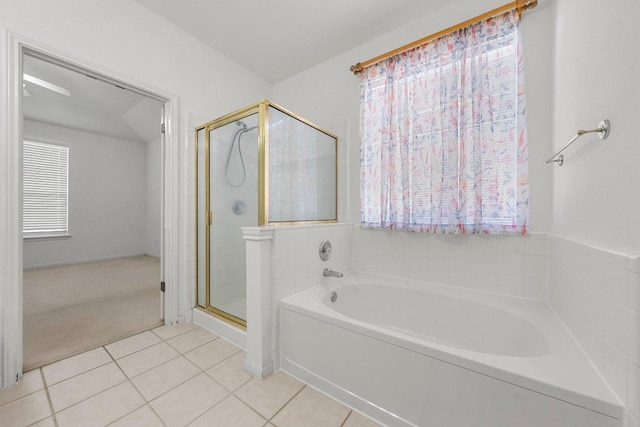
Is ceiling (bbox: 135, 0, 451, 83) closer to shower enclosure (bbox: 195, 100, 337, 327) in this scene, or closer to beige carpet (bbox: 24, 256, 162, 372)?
shower enclosure (bbox: 195, 100, 337, 327)

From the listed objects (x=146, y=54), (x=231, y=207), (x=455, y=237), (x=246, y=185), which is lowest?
(x=455, y=237)

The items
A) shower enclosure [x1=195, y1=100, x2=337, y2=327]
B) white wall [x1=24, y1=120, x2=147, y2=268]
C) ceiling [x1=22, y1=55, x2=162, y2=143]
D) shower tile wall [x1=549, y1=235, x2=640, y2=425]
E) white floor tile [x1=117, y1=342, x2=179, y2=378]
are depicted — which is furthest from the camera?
white wall [x1=24, y1=120, x2=147, y2=268]

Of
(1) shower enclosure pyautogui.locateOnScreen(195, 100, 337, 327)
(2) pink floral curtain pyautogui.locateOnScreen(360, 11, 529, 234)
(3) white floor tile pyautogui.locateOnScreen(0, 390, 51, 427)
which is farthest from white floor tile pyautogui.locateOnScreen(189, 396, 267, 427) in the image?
(2) pink floral curtain pyautogui.locateOnScreen(360, 11, 529, 234)

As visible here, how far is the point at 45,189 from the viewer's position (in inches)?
161

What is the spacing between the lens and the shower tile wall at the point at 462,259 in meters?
1.53

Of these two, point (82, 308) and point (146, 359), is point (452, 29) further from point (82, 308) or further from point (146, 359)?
point (82, 308)

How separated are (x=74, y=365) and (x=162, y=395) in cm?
74

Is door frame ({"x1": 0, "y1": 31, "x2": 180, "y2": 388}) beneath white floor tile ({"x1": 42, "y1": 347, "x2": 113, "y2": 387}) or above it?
above

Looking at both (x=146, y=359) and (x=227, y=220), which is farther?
(x=227, y=220)

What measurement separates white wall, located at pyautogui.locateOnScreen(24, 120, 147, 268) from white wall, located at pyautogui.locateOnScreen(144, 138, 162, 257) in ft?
0.40

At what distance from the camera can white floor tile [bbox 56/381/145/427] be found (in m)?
1.08

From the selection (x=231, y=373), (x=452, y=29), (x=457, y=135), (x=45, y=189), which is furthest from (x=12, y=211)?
(x=45, y=189)

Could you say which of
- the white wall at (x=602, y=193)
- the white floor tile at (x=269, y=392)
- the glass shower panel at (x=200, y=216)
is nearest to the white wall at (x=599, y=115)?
the white wall at (x=602, y=193)

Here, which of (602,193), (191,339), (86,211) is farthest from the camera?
(86,211)
